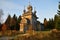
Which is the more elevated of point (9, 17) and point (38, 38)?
point (9, 17)

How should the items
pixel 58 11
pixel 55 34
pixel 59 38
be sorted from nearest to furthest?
pixel 59 38 → pixel 55 34 → pixel 58 11

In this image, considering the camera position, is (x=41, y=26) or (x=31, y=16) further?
(x=41, y=26)

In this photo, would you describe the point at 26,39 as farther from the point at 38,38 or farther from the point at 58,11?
the point at 58,11

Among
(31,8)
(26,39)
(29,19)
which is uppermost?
(31,8)

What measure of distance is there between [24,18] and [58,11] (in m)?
17.8

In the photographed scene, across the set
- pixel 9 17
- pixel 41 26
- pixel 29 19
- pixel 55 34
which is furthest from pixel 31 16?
pixel 55 34

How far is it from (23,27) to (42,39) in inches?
1020

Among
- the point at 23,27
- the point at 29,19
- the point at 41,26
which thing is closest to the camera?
the point at 23,27

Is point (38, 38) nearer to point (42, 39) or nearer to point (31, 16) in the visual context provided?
point (42, 39)

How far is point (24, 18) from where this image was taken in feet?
193

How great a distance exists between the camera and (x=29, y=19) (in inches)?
2415

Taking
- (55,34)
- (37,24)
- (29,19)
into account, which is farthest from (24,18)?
(55,34)

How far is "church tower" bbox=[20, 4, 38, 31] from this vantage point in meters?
57.4

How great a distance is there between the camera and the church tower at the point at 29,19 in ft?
188
